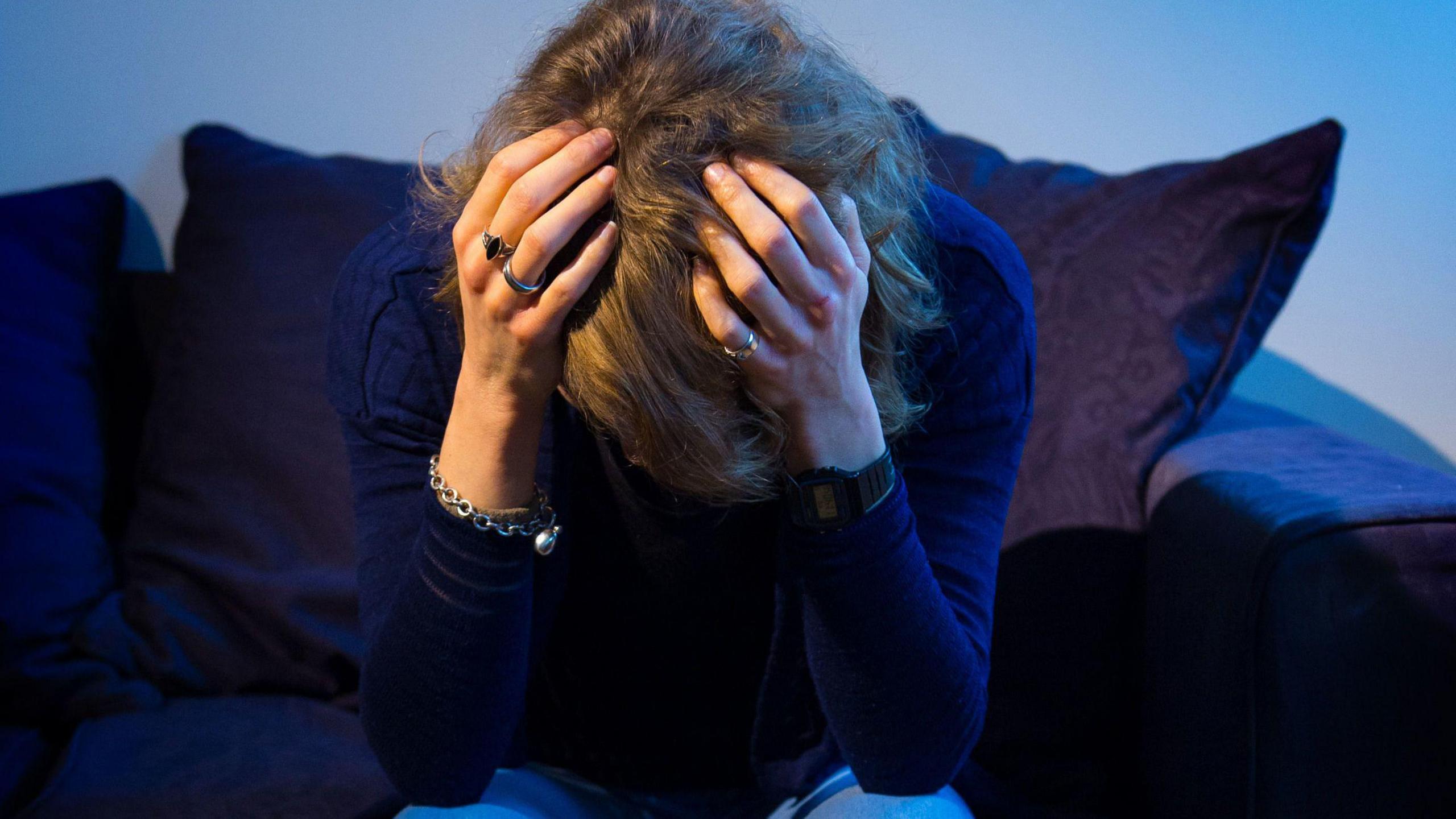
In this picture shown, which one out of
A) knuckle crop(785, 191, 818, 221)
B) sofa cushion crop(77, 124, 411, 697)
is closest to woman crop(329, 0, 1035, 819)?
knuckle crop(785, 191, 818, 221)

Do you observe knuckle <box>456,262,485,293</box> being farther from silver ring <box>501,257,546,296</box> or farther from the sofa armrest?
the sofa armrest

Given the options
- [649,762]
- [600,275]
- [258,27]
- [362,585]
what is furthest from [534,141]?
[258,27]

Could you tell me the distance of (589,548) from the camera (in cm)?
79

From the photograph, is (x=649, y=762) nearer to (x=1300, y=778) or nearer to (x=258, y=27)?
(x=1300, y=778)

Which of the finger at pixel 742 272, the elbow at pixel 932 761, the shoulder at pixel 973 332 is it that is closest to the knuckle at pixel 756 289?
the finger at pixel 742 272

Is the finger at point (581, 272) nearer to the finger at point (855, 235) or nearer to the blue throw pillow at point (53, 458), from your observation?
the finger at point (855, 235)

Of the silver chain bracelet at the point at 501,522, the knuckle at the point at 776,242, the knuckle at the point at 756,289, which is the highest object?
the knuckle at the point at 776,242

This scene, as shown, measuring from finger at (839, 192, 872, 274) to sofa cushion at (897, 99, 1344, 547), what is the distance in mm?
416

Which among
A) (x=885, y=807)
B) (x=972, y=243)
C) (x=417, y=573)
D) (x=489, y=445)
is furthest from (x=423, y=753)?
(x=972, y=243)

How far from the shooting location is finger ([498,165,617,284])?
516 mm

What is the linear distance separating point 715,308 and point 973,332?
0.94 feet

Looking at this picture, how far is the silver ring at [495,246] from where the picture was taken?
54cm

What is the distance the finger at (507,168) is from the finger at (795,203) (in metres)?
A: 0.10

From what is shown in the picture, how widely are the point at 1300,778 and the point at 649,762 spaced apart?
20.0 inches
